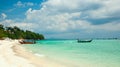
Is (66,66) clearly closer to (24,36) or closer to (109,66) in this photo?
(109,66)

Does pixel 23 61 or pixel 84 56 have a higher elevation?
pixel 23 61

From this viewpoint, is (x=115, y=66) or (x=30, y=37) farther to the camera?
(x=30, y=37)

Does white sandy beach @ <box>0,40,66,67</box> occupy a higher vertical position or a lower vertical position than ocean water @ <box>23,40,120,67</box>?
higher

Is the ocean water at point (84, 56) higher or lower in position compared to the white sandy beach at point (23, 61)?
lower

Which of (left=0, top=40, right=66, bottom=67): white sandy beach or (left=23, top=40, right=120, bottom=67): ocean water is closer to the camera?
(left=0, top=40, right=66, bottom=67): white sandy beach

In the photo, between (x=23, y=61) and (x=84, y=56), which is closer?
(x=23, y=61)

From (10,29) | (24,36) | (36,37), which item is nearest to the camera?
(10,29)

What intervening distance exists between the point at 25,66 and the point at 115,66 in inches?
250

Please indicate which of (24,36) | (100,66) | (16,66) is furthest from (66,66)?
(24,36)

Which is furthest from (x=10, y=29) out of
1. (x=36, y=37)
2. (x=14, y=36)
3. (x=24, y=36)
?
(x=36, y=37)

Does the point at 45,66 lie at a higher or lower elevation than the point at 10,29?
lower

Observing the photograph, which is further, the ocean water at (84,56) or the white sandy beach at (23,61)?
the ocean water at (84,56)

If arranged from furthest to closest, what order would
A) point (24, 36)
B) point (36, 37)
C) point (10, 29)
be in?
1. point (36, 37)
2. point (24, 36)
3. point (10, 29)

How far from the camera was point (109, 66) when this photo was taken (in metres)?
13.8
